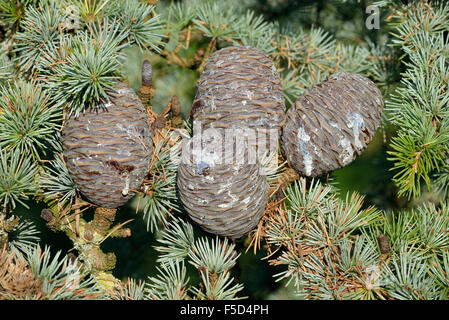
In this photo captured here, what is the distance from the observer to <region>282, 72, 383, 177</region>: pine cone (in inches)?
24.7

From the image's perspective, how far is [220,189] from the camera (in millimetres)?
581

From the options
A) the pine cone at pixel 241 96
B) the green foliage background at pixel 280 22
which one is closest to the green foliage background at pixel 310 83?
the green foliage background at pixel 280 22

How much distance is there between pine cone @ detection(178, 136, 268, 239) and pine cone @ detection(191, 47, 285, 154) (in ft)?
0.19

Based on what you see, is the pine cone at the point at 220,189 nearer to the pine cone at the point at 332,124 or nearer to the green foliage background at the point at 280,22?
the pine cone at the point at 332,124

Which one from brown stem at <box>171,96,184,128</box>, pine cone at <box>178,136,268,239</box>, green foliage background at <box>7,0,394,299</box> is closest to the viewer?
pine cone at <box>178,136,268,239</box>

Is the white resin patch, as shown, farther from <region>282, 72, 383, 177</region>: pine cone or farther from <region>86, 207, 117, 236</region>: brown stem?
<region>86, 207, 117, 236</region>: brown stem

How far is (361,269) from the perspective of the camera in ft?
1.94

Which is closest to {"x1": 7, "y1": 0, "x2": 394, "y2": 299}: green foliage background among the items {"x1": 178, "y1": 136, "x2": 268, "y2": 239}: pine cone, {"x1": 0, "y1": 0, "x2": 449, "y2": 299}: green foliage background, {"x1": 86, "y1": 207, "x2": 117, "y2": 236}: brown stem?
{"x1": 0, "y1": 0, "x2": 449, "y2": 299}: green foliage background

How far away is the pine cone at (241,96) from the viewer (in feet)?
2.07

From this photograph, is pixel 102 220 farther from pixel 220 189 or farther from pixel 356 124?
pixel 356 124

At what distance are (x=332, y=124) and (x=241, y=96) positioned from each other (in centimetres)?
13

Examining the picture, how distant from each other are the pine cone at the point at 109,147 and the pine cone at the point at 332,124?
0.71 ft

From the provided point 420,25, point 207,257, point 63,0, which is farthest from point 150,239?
point 420,25
